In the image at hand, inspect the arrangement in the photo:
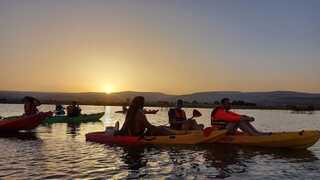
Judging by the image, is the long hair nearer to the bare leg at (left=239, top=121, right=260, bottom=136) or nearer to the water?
the water

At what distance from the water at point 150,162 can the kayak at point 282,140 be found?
46 centimetres

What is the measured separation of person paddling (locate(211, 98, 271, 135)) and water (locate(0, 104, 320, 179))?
3.33 feet

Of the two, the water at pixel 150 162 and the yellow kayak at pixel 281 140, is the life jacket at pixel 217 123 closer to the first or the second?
the yellow kayak at pixel 281 140

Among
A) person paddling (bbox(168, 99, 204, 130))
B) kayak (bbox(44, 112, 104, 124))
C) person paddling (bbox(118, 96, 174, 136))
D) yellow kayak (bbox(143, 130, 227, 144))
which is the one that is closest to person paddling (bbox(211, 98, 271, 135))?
yellow kayak (bbox(143, 130, 227, 144))

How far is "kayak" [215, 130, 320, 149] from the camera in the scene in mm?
20078

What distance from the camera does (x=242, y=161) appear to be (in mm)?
16688

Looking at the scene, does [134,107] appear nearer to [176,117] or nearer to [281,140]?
[176,117]

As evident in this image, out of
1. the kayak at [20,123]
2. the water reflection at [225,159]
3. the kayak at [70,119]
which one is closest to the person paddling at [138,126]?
the water reflection at [225,159]

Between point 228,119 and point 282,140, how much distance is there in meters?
2.31

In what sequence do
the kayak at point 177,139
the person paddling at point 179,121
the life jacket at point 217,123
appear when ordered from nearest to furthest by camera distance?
the kayak at point 177,139 → the life jacket at point 217,123 → the person paddling at point 179,121

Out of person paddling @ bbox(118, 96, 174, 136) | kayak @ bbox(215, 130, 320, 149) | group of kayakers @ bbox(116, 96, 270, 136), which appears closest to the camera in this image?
kayak @ bbox(215, 130, 320, 149)

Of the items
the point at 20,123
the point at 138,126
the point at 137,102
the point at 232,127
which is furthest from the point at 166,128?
the point at 20,123

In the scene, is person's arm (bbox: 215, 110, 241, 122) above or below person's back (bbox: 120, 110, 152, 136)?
above

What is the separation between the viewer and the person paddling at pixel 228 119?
67.6ft
